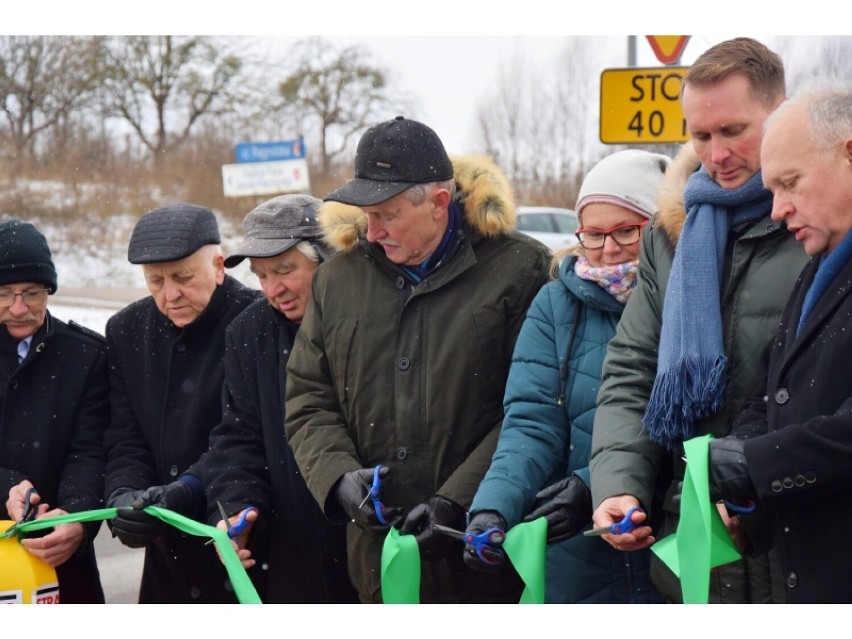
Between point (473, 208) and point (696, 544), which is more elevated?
point (473, 208)

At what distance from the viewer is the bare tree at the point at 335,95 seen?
19531 mm

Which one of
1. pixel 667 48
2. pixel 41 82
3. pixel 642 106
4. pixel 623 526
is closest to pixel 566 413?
pixel 623 526

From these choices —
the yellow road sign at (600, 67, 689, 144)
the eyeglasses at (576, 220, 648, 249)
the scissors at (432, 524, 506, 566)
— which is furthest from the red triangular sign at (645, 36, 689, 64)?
the scissors at (432, 524, 506, 566)

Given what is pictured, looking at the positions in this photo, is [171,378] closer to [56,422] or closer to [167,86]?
[56,422]

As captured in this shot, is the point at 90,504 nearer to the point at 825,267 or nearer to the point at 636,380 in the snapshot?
the point at 636,380

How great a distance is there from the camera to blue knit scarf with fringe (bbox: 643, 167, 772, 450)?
309cm

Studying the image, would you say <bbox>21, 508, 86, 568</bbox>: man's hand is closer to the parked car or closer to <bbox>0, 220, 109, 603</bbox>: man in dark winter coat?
<bbox>0, 220, 109, 603</bbox>: man in dark winter coat

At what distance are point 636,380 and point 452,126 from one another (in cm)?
1720

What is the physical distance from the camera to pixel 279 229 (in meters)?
4.37

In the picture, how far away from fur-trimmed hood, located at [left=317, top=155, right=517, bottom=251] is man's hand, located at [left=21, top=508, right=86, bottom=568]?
55.0 inches

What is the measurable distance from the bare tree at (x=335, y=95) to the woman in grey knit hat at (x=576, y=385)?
51.8 feet

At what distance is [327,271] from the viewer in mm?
Answer: 4039

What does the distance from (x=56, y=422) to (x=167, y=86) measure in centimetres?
1644

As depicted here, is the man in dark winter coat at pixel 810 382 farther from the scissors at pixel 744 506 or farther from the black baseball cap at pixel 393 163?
the black baseball cap at pixel 393 163
